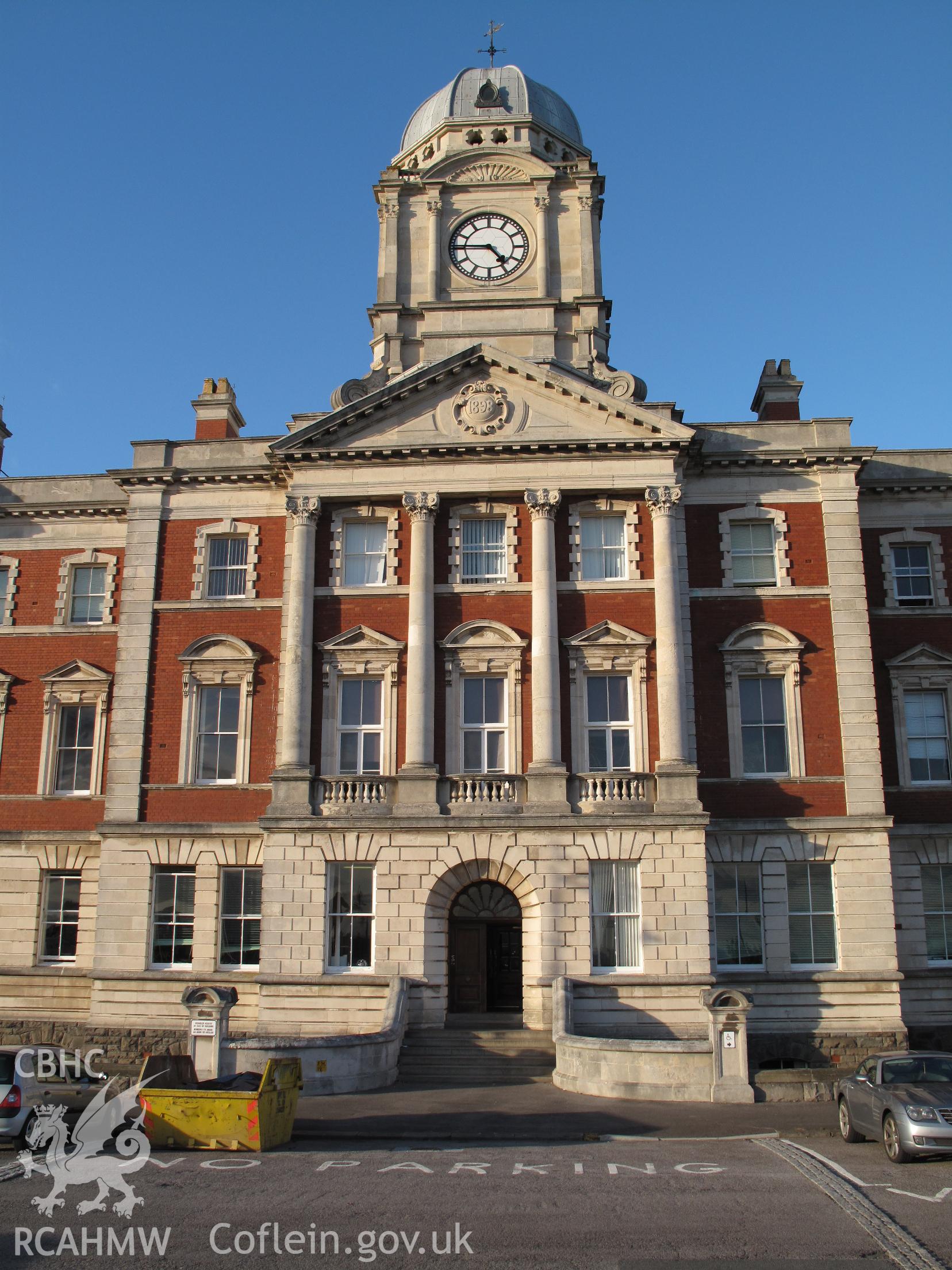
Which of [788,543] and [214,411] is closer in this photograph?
[788,543]

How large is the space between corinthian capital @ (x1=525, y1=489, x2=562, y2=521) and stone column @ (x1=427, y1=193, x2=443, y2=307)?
26.4ft

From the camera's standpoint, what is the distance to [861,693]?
27.8 meters

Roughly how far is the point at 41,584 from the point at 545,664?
1422 centimetres

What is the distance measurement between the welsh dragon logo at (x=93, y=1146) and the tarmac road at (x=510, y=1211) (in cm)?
23

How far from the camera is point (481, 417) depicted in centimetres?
2909

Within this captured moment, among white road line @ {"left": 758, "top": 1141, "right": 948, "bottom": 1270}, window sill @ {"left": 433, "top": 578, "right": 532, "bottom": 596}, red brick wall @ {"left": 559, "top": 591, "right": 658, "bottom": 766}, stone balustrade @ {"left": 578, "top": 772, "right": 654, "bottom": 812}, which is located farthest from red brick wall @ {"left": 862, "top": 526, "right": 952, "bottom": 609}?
white road line @ {"left": 758, "top": 1141, "right": 948, "bottom": 1270}

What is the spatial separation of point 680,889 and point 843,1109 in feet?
28.0

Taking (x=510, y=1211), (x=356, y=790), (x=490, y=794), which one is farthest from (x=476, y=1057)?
(x=510, y=1211)

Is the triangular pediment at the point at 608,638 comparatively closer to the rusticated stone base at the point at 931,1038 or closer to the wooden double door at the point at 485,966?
the wooden double door at the point at 485,966

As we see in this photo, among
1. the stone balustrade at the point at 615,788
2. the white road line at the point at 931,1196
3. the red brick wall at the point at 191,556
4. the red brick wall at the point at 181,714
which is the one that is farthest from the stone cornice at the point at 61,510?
the white road line at the point at 931,1196

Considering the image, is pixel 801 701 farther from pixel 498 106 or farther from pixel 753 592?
pixel 498 106

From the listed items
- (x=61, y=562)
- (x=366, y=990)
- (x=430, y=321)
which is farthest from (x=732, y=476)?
(x=61, y=562)

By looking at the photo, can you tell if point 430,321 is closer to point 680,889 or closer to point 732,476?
point 732,476

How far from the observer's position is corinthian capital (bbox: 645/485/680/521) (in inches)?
1116
